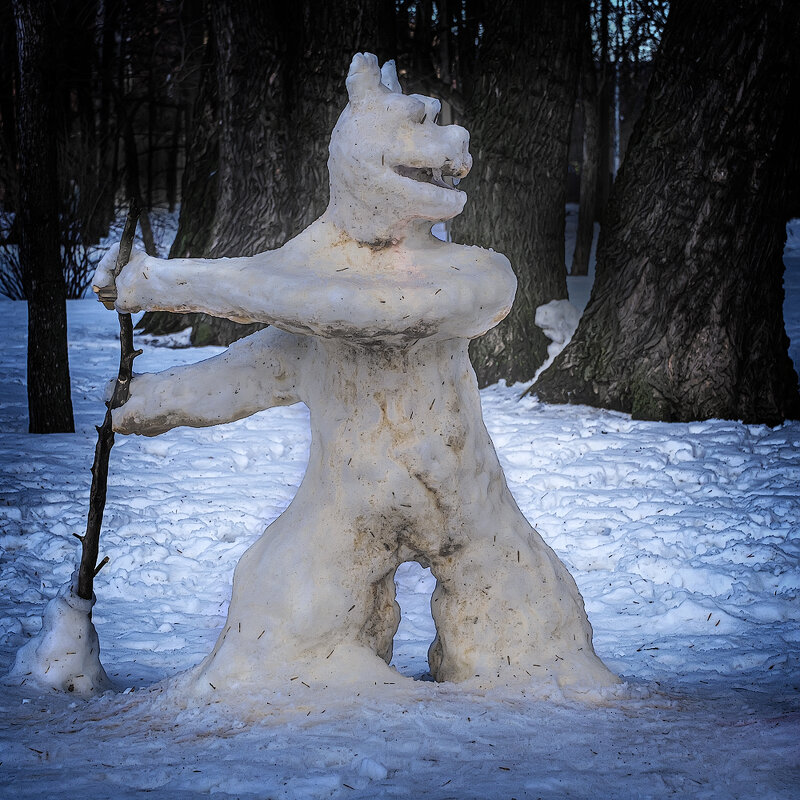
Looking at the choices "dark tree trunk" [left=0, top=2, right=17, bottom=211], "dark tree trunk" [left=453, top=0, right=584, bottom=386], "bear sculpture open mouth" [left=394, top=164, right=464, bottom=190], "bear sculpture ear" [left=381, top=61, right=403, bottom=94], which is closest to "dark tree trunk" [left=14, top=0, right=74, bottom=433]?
"dark tree trunk" [left=453, top=0, right=584, bottom=386]

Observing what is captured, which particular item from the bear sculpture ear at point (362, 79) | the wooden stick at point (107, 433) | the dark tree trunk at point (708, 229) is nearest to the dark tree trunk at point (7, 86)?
the dark tree trunk at point (708, 229)

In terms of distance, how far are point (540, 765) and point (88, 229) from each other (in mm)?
11063

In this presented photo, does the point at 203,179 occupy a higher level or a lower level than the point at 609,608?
higher

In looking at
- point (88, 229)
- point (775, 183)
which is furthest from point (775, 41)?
point (88, 229)

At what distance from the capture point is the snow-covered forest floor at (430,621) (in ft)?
7.30

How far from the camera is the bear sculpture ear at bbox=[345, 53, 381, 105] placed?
2.54 meters

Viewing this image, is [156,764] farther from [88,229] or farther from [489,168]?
[88,229]

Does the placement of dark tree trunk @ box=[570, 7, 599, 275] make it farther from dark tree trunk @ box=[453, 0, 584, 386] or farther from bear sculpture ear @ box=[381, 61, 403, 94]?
bear sculpture ear @ box=[381, 61, 403, 94]

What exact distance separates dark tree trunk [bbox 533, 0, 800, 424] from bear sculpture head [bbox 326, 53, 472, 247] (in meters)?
3.95

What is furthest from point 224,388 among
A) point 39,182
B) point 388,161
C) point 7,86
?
point 7,86

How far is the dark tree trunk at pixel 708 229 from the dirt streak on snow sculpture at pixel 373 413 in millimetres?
3679

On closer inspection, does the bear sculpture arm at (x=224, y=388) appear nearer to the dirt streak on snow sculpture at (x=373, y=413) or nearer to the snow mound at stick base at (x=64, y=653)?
the dirt streak on snow sculpture at (x=373, y=413)

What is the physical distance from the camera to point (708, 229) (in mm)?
6133

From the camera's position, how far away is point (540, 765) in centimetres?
226
